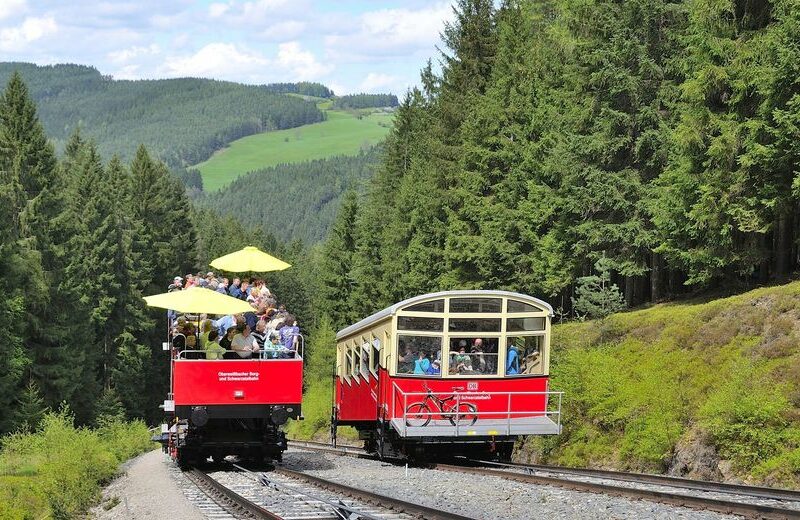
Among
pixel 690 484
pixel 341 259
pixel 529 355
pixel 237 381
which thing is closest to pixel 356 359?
pixel 529 355

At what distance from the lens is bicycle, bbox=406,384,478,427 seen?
18578 mm

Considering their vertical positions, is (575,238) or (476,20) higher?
(476,20)

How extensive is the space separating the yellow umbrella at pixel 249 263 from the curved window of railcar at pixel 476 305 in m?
4.53

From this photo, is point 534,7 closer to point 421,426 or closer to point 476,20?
point 476,20

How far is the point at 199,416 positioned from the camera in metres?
17.7

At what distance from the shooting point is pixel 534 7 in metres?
49.8

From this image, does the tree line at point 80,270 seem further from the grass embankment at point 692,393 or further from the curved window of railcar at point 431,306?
the grass embankment at point 692,393

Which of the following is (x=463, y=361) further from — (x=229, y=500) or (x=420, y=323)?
(x=229, y=500)

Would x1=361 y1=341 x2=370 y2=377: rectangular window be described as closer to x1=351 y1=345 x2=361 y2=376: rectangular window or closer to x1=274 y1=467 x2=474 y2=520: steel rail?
x1=351 y1=345 x2=361 y2=376: rectangular window

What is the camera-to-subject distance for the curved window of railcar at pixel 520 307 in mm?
19250

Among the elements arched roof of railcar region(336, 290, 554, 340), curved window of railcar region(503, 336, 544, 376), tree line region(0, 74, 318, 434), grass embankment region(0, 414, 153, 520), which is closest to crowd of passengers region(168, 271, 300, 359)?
arched roof of railcar region(336, 290, 554, 340)

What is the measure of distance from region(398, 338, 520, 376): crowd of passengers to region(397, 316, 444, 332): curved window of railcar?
0.41 m

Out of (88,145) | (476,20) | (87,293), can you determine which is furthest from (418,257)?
(88,145)

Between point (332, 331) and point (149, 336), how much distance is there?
13.4m
